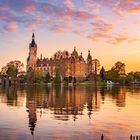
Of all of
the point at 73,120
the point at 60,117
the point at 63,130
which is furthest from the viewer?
the point at 60,117

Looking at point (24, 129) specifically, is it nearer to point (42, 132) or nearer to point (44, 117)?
point (42, 132)

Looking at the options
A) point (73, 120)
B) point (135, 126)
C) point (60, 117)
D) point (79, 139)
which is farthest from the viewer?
point (60, 117)

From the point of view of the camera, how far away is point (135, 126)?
118ft

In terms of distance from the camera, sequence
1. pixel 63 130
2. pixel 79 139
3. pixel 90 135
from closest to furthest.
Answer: pixel 79 139
pixel 90 135
pixel 63 130

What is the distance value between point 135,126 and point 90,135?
7.60 metres

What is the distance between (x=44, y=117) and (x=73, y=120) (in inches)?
162

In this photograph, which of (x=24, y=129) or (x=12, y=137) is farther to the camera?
(x=24, y=129)

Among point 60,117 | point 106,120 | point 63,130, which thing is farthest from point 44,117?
point 63,130

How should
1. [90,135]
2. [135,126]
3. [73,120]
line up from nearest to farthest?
[90,135], [135,126], [73,120]

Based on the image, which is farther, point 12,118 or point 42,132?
point 12,118

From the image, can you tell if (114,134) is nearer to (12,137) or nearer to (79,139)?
(79,139)

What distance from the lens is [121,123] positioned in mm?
38281

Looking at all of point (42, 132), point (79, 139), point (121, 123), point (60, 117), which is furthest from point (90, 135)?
point (60, 117)

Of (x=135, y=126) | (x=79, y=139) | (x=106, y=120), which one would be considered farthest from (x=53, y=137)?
(x=106, y=120)
